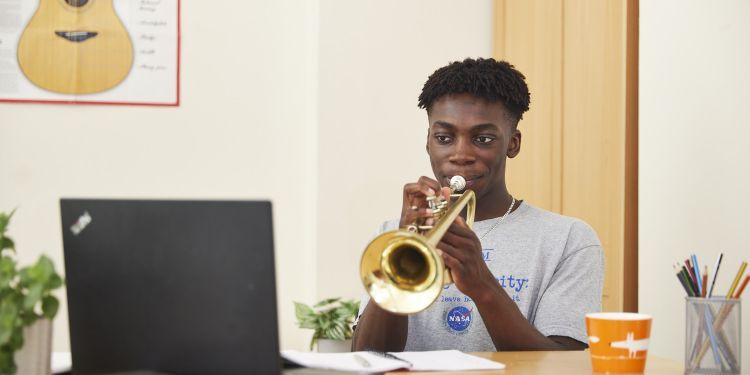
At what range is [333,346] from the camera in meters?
2.76

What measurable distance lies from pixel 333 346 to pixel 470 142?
3.85ft

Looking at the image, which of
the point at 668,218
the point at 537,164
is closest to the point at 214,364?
the point at 668,218

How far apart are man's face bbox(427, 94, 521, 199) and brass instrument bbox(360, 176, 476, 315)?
0.44m

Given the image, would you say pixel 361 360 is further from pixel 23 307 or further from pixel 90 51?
pixel 90 51

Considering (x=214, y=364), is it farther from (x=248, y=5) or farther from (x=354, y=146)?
(x=248, y=5)

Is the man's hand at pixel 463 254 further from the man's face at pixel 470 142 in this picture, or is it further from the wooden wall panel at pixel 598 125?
A: the wooden wall panel at pixel 598 125

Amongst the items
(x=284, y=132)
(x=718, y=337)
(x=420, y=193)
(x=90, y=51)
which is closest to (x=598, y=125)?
(x=420, y=193)

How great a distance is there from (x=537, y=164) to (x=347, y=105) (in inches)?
28.9

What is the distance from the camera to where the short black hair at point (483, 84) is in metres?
1.83

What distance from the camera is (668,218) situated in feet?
6.17

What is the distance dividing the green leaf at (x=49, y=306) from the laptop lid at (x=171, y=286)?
8cm

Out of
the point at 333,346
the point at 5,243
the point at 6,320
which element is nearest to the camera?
the point at 6,320

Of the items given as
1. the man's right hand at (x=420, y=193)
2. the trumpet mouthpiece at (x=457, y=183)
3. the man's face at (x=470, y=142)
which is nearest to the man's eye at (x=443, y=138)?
the man's face at (x=470, y=142)

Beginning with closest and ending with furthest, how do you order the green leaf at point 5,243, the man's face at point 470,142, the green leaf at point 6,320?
the green leaf at point 6,320 → the green leaf at point 5,243 → the man's face at point 470,142
